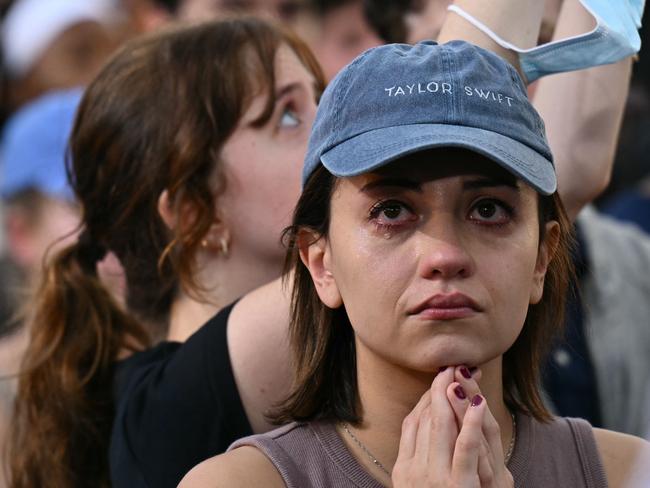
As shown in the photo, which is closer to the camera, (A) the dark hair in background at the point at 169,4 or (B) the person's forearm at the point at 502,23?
(B) the person's forearm at the point at 502,23

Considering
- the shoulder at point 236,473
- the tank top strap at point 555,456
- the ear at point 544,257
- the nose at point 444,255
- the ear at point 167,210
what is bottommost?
the tank top strap at point 555,456

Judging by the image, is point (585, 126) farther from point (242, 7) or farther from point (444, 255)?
point (242, 7)

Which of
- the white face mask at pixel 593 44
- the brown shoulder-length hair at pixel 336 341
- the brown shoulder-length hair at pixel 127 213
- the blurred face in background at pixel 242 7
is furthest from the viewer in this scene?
the blurred face in background at pixel 242 7

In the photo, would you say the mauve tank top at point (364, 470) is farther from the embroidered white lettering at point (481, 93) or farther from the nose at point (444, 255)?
the embroidered white lettering at point (481, 93)

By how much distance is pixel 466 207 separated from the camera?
224 centimetres

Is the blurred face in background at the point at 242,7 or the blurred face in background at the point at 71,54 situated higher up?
the blurred face in background at the point at 242,7

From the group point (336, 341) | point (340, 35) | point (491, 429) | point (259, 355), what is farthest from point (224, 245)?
point (340, 35)

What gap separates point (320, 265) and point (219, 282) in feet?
2.72

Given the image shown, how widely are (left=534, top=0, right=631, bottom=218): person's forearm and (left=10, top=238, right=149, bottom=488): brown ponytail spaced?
3.82 feet

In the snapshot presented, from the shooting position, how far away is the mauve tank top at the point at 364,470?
2.37 m

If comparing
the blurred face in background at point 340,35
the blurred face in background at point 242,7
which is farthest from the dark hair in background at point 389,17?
the blurred face in background at point 340,35

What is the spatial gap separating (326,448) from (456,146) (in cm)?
59

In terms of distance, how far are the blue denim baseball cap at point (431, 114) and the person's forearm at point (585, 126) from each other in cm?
60

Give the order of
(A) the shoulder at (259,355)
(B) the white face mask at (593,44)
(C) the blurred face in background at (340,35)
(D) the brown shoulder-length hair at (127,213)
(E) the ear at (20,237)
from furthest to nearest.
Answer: (C) the blurred face in background at (340,35), (E) the ear at (20,237), (D) the brown shoulder-length hair at (127,213), (A) the shoulder at (259,355), (B) the white face mask at (593,44)
